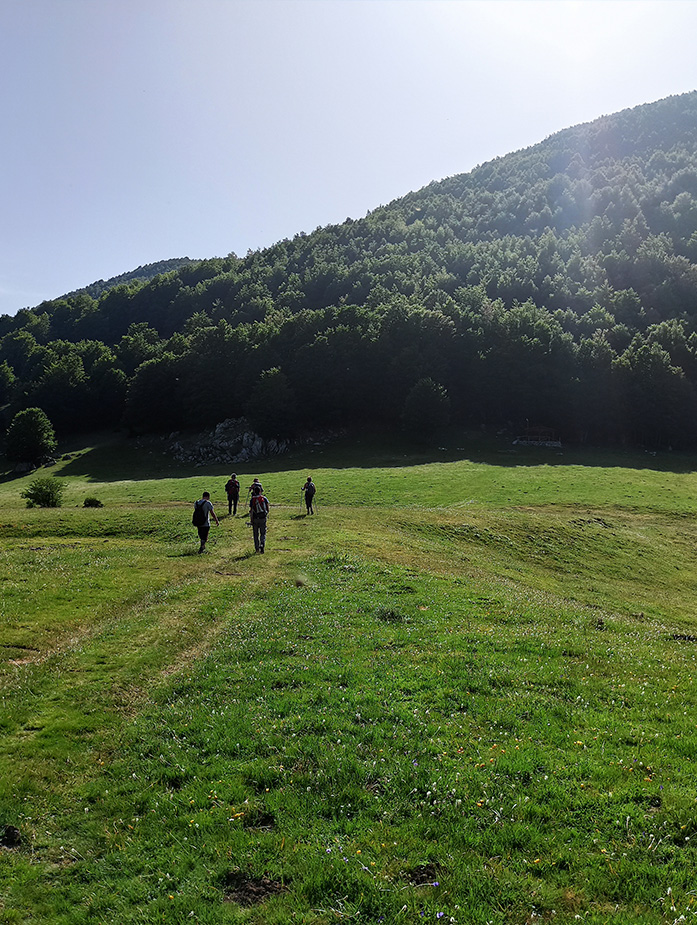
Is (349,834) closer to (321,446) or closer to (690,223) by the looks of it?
(321,446)

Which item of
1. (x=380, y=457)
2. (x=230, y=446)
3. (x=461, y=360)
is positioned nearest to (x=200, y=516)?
(x=380, y=457)

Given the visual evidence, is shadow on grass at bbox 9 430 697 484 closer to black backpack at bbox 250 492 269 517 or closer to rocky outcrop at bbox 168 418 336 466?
rocky outcrop at bbox 168 418 336 466

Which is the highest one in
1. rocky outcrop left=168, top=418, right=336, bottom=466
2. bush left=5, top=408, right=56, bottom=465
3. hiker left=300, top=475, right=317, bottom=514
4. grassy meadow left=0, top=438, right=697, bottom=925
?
bush left=5, top=408, right=56, bottom=465

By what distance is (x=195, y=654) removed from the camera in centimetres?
1736

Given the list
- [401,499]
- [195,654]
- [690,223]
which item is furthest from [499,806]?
[690,223]

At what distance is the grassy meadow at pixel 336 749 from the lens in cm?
758

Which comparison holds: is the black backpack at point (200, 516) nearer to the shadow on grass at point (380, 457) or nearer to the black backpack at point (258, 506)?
the black backpack at point (258, 506)

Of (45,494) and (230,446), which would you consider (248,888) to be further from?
(230,446)

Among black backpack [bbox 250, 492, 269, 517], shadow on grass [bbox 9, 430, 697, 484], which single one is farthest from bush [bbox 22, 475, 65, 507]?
black backpack [bbox 250, 492, 269, 517]

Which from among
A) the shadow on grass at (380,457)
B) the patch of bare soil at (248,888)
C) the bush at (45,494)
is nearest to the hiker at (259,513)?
the patch of bare soil at (248,888)

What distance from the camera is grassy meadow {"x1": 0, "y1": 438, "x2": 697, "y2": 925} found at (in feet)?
24.9

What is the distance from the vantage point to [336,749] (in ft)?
35.7

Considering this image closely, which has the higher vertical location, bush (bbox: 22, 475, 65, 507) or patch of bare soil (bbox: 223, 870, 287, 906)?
bush (bbox: 22, 475, 65, 507)

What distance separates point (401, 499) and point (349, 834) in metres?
50.5
